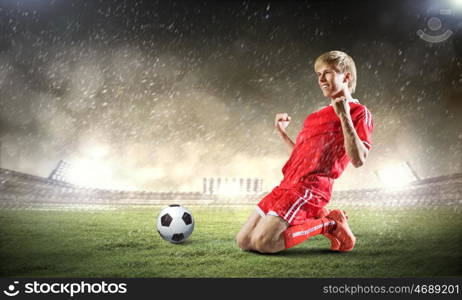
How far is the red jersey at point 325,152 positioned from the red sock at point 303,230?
0.21 meters

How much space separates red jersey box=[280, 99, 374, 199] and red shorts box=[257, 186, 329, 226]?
43mm

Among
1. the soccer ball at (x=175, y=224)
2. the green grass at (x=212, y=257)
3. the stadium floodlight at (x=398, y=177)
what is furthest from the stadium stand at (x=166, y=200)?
the soccer ball at (x=175, y=224)

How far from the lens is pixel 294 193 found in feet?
9.01

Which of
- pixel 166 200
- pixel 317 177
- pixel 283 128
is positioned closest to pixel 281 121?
pixel 283 128

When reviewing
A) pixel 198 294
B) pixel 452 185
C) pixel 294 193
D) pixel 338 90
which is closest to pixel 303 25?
pixel 338 90

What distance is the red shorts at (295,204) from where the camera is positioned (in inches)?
107

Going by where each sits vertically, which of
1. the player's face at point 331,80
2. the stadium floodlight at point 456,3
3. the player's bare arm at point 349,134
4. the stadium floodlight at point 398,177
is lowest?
the player's bare arm at point 349,134

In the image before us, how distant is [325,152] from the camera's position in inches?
109

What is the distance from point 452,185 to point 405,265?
5701 mm

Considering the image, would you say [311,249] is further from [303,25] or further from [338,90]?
[303,25]

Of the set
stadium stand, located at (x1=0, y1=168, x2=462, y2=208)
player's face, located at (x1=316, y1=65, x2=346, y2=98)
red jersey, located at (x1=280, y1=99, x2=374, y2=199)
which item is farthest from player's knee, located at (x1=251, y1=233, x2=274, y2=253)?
stadium stand, located at (x1=0, y1=168, x2=462, y2=208)

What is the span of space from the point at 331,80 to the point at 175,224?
1783 millimetres

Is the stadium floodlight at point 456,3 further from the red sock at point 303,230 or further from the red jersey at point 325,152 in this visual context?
the red sock at point 303,230

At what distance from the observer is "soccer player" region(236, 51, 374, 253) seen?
8.92 ft
